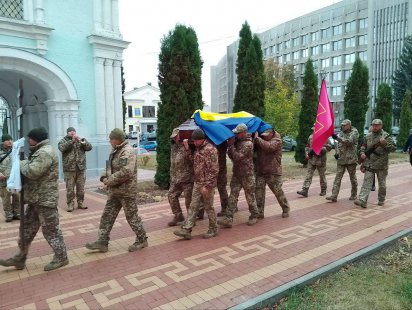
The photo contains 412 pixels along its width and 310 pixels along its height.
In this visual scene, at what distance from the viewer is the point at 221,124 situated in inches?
247

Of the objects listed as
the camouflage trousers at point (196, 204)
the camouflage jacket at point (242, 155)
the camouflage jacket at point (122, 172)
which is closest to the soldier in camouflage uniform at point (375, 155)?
the camouflage jacket at point (242, 155)

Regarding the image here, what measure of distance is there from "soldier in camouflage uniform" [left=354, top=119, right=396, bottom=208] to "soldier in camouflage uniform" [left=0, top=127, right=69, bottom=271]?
20.1ft

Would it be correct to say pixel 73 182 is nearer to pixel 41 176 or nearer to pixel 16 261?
pixel 16 261

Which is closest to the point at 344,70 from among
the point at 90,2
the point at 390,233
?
the point at 90,2

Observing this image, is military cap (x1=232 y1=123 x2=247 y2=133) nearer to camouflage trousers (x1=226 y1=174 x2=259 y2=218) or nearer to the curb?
camouflage trousers (x1=226 y1=174 x2=259 y2=218)

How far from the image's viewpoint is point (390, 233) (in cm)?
595

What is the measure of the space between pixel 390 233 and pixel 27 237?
18.1 feet

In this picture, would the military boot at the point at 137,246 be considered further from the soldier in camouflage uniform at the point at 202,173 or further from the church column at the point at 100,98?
the church column at the point at 100,98

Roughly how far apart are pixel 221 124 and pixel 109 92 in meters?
7.40

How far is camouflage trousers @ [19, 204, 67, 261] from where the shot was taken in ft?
14.5

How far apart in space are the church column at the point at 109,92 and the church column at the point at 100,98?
13cm

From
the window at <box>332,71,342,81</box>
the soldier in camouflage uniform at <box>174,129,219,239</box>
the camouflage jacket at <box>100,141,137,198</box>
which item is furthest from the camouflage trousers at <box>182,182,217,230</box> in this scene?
the window at <box>332,71,342,81</box>

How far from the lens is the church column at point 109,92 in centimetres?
1238

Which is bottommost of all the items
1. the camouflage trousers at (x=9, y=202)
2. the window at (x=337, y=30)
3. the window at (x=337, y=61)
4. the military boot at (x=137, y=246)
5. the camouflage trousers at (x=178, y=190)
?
the military boot at (x=137, y=246)
